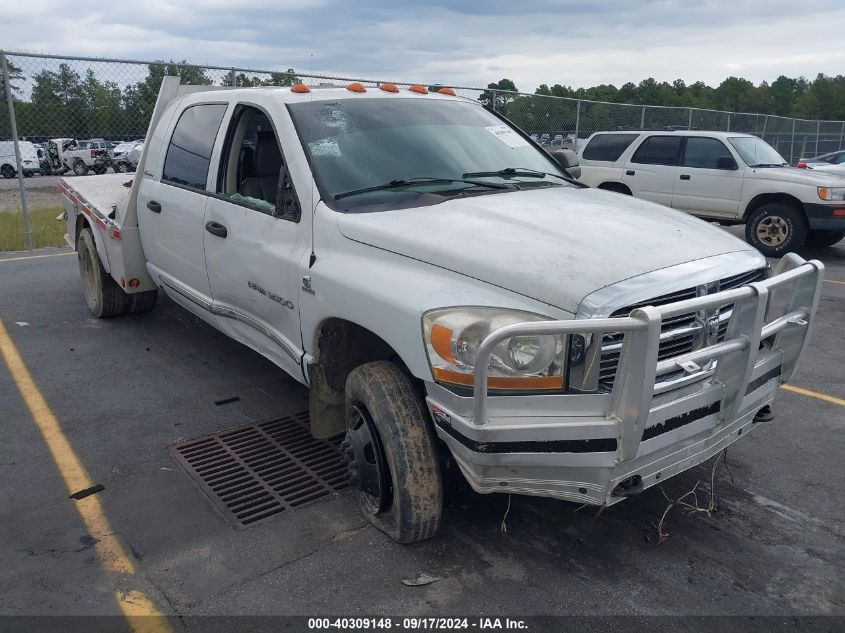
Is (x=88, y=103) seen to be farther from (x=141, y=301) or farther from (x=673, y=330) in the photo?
(x=673, y=330)

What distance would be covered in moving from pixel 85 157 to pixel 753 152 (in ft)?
52.1

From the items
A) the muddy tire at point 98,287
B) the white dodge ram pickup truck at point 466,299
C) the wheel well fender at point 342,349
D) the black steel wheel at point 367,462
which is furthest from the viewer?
the muddy tire at point 98,287

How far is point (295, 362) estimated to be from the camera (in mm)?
3766

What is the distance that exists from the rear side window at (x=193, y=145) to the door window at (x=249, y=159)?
181mm

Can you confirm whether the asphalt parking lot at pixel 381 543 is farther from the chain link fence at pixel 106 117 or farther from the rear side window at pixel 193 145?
the chain link fence at pixel 106 117

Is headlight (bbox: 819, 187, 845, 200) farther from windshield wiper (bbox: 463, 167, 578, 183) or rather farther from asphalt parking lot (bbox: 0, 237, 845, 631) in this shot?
windshield wiper (bbox: 463, 167, 578, 183)

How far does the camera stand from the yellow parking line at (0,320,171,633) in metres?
2.79

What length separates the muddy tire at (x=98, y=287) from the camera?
653 centimetres

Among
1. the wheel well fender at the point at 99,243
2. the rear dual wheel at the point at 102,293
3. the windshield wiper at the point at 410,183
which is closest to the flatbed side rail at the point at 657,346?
the windshield wiper at the point at 410,183

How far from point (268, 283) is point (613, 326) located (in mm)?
2078

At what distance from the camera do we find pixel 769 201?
424 inches

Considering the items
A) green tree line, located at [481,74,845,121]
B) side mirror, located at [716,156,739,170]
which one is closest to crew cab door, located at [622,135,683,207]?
side mirror, located at [716,156,739,170]

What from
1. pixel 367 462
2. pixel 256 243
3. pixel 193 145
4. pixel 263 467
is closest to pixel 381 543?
pixel 367 462

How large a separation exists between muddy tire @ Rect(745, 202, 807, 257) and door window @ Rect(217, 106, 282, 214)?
8.40m
